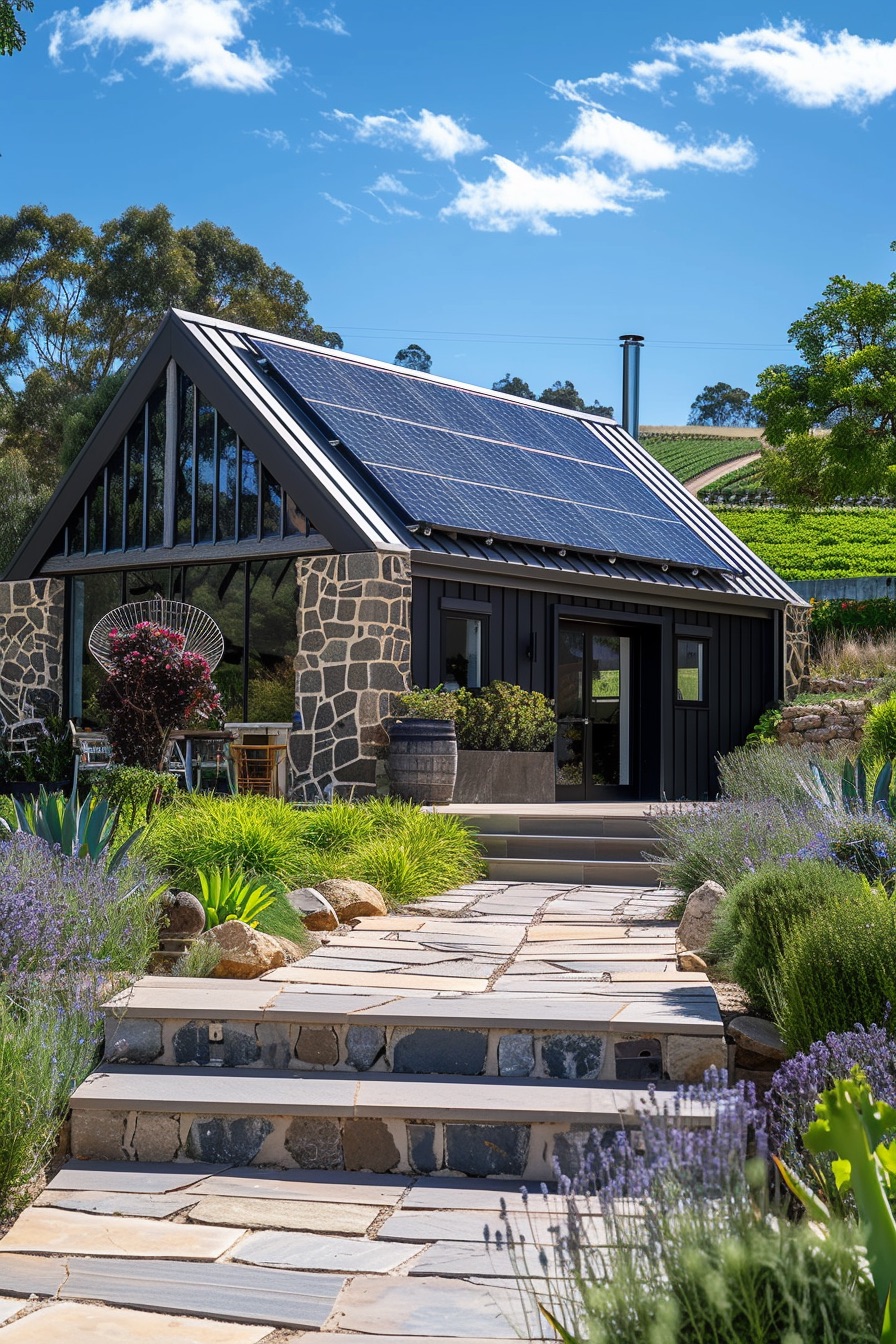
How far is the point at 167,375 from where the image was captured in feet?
50.4

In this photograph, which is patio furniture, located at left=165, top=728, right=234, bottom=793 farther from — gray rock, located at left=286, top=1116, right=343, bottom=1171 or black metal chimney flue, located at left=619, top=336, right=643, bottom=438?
black metal chimney flue, located at left=619, top=336, right=643, bottom=438

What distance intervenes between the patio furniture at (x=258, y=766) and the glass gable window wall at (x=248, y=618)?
47 centimetres

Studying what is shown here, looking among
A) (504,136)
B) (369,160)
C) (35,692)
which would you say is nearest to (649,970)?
(35,692)

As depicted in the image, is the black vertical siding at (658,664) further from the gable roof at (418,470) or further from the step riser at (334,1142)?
the step riser at (334,1142)

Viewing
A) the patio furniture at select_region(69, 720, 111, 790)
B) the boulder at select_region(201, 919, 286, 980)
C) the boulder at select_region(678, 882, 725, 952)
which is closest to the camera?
the boulder at select_region(201, 919, 286, 980)

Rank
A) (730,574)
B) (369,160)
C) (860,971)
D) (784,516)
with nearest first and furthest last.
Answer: (860,971)
(730,574)
(369,160)
(784,516)

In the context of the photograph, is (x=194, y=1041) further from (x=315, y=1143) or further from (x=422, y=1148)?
(x=422, y=1148)

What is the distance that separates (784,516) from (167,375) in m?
33.5

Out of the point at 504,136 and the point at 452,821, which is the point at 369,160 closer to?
the point at 504,136

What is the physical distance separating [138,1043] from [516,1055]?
1596 mm

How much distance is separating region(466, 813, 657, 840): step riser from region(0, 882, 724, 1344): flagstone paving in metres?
4.02

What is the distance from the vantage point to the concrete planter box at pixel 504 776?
43.1 feet

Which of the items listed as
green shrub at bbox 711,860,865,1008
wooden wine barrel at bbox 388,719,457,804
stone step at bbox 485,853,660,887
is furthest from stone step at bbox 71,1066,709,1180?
wooden wine barrel at bbox 388,719,457,804

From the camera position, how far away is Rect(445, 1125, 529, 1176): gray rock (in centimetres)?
483
